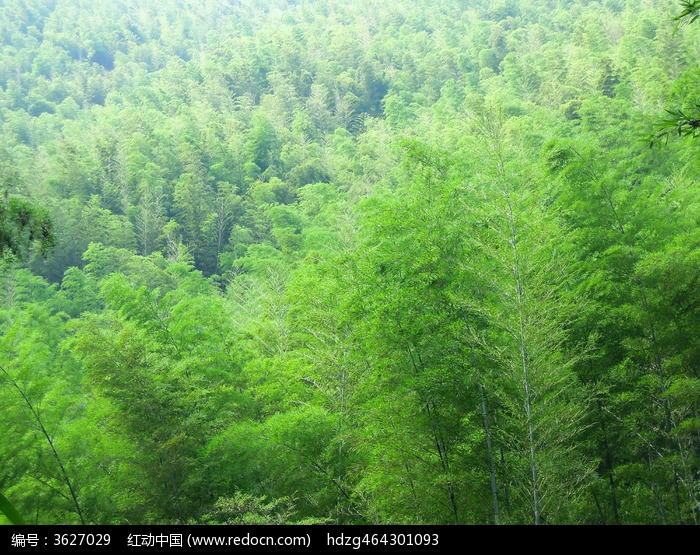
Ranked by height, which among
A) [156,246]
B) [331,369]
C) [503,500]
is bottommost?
[156,246]

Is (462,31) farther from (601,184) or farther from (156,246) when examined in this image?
(601,184)

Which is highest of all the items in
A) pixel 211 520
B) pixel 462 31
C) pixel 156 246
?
pixel 462 31

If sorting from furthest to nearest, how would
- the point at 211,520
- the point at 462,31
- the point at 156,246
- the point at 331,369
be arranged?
the point at 462,31 → the point at 156,246 → the point at 331,369 → the point at 211,520

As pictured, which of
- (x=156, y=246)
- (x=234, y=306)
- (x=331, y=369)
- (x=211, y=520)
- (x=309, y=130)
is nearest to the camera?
(x=211, y=520)

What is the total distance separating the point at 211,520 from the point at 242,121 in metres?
44.6

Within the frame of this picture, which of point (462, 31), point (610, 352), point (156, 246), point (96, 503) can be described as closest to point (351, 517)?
point (96, 503)

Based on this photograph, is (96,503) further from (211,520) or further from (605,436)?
(605,436)

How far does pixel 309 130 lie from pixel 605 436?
143 ft

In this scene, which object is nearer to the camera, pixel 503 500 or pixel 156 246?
pixel 503 500

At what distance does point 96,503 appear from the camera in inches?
326

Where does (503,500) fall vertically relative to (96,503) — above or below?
above

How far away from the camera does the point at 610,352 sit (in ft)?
27.1

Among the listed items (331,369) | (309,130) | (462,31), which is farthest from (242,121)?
(331,369)

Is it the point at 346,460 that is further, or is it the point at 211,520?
the point at 346,460
